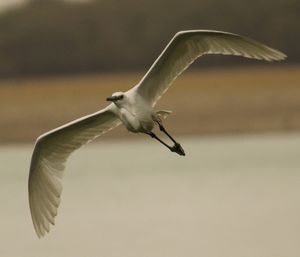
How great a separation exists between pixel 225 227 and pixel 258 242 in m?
1.81

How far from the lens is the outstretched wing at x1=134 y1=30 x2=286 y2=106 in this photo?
9470mm

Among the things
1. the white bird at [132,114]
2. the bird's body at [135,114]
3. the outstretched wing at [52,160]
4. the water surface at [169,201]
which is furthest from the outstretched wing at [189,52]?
the water surface at [169,201]

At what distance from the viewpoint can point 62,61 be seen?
96.4 feet

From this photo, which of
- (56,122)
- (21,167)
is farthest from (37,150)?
(56,122)

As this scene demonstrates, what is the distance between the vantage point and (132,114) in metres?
9.98

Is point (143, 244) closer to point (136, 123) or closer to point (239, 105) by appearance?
point (136, 123)

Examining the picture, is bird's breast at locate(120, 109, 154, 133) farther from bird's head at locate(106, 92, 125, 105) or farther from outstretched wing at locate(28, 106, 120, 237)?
outstretched wing at locate(28, 106, 120, 237)

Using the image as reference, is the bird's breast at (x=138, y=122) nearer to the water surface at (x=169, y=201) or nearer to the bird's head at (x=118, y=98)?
the bird's head at (x=118, y=98)

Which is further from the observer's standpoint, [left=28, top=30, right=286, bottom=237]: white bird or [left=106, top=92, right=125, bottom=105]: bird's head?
[left=106, top=92, right=125, bottom=105]: bird's head

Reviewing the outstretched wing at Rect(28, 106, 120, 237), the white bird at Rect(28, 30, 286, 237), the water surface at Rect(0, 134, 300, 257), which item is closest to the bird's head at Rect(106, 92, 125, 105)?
the white bird at Rect(28, 30, 286, 237)

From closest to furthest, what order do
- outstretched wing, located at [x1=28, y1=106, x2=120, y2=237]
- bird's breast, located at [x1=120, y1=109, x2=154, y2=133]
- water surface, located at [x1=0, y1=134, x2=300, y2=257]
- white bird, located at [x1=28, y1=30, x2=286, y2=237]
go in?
1. white bird, located at [x1=28, y1=30, x2=286, y2=237]
2. bird's breast, located at [x1=120, y1=109, x2=154, y2=133]
3. outstretched wing, located at [x1=28, y1=106, x2=120, y2=237]
4. water surface, located at [x1=0, y1=134, x2=300, y2=257]

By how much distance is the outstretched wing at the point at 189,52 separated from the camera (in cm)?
947

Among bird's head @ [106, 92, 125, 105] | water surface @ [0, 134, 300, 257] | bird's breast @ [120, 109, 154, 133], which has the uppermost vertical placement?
water surface @ [0, 134, 300, 257]

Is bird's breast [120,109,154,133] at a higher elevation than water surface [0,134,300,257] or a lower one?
lower
